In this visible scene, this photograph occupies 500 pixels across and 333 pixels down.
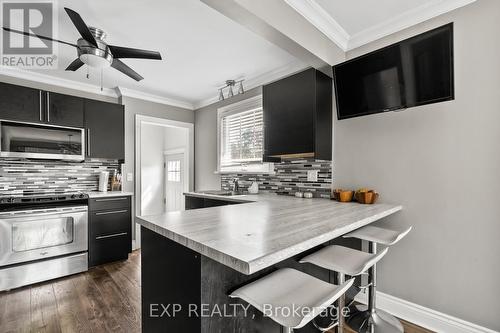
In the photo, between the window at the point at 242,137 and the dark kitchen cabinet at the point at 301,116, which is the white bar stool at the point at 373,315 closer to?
the dark kitchen cabinet at the point at 301,116

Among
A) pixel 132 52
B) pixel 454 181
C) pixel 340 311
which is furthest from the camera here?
pixel 132 52

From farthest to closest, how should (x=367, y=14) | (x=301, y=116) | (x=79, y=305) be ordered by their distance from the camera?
(x=301, y=116) < (x=79, y=305) < (x=367, y=14)

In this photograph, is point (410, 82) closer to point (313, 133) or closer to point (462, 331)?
point (313, 133)

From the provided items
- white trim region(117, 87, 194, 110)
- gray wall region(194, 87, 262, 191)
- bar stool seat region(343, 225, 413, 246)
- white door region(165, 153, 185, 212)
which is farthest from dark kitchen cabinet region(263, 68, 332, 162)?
white door region(165, 153, 185, 212)

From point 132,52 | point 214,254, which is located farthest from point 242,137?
point 214,254

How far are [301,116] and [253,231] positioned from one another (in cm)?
154

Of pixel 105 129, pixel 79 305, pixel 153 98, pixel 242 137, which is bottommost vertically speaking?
pixel 79 305

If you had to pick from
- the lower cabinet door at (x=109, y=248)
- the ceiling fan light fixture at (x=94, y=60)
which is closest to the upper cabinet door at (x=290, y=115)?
the ceiling fan light fixture at (x=94, y=60)

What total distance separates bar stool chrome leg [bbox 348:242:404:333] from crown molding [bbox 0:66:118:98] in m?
3.99

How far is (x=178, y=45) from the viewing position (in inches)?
92.8

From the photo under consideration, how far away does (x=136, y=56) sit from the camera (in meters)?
2.07

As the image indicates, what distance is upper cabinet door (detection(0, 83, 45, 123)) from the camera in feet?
8.50

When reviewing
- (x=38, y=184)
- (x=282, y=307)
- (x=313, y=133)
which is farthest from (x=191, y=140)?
(x=282, y=307)

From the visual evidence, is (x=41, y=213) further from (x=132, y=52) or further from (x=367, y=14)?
(x=367, y=14)
